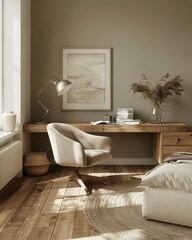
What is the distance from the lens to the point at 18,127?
4.83m

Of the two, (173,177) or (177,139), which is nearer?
(173,177)

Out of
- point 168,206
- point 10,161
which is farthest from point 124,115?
point 168,206

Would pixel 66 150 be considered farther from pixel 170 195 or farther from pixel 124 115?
pixel 170 195

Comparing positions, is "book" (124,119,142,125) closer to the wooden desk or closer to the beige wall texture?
the wooden desk

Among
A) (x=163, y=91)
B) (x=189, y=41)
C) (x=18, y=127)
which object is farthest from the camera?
(x=189, y=41)

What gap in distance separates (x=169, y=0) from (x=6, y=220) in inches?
156

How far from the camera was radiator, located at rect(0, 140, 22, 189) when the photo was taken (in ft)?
12.7

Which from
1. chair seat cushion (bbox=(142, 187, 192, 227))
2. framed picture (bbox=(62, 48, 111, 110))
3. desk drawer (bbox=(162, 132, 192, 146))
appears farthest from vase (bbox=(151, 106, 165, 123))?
chair seat cushion (bbox=(142, 187, 192, 227))

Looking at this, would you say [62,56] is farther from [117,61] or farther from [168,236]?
[168,236]

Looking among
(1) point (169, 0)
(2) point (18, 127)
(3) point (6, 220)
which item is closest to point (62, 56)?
(2) point (18, 127)

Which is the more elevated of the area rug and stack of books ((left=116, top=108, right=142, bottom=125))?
stack of books ((left=116, top=108, right=142, bottom=125))

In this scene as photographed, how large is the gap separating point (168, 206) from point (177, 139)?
212 centimetres

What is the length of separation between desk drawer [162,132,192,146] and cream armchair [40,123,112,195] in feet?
2.77

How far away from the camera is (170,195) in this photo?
9.48 ft
